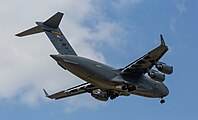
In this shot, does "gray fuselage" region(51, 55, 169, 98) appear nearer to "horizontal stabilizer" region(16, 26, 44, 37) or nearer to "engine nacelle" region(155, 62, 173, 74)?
"engine nacelle" region(155, 62, 173, 74)

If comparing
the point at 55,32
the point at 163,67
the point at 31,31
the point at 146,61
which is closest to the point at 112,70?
the point at 146,61

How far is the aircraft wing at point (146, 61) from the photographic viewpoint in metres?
32.5

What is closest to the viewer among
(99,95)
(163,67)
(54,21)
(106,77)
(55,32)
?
(163,67)

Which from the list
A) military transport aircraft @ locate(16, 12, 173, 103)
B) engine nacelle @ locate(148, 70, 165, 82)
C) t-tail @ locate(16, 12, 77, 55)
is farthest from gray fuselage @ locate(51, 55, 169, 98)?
t-tail @ locate(16, 12, 77, 55)

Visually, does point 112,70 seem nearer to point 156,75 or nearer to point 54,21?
point 156,75

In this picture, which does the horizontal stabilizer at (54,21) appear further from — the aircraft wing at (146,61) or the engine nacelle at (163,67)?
the engine nacelle at (163,67)

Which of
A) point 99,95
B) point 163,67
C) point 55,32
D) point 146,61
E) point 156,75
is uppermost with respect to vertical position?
point 55,32

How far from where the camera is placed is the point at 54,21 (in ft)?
116

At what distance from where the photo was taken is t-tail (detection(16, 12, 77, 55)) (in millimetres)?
34781

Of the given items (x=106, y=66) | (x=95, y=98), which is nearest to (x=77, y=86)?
(x=95, y=98)

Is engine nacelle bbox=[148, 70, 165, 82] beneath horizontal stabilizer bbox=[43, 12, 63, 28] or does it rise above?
beneath

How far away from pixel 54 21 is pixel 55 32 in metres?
0.80

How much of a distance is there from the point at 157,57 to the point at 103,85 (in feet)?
13.6

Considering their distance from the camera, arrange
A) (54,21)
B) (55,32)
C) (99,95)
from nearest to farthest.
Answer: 1. (54,21)
2. (55,32)
3. (99,95)
